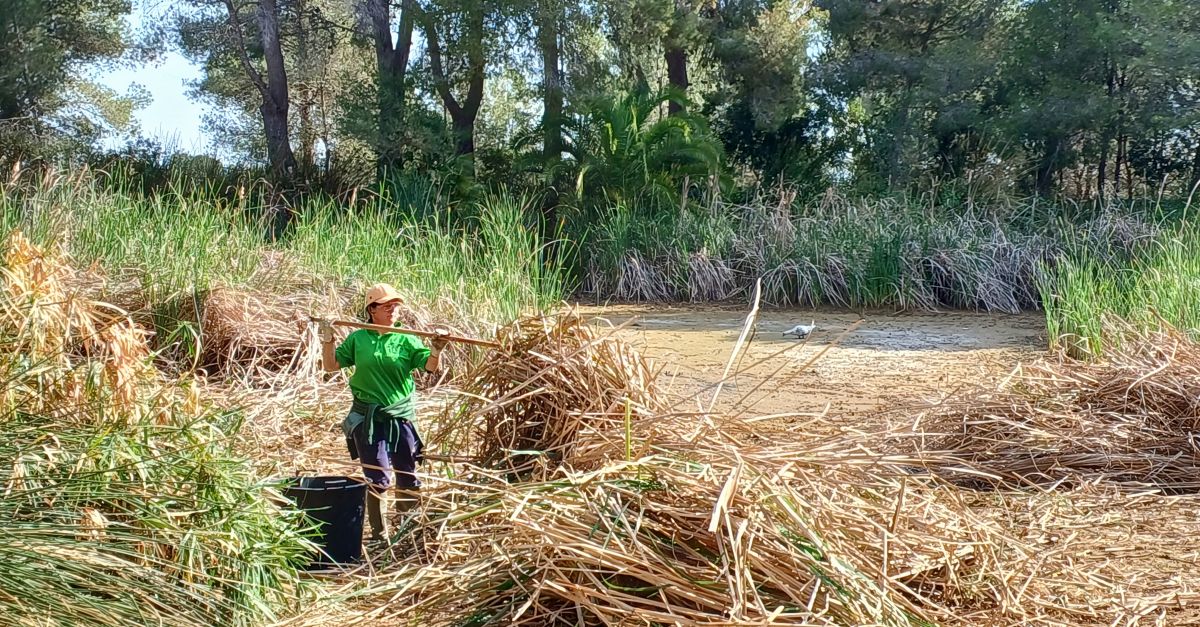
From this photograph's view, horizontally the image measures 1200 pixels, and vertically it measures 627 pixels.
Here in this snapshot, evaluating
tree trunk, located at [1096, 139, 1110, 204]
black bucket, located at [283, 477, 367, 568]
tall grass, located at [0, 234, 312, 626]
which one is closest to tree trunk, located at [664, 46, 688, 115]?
tree trunk, located at [1096, 139, 1110, 204]

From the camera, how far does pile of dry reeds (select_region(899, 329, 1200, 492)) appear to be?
486 centimetres

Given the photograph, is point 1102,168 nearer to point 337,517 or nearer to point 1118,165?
point 1118,165

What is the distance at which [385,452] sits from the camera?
4.30 metres

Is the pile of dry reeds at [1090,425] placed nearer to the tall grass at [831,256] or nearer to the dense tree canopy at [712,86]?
the tall grass at [831,256]

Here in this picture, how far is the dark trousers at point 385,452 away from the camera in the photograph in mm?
4262

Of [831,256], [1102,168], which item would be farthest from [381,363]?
[1102,168]

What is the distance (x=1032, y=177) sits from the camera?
18234 mm

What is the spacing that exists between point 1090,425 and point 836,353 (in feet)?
13.0

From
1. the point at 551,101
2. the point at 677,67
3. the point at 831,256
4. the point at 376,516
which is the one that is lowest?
the point at 376,516

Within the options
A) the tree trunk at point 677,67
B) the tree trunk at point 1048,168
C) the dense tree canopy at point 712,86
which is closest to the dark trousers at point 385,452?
the dense tree canopy at point 712,86

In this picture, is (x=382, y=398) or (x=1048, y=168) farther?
(x=1048, y=168)

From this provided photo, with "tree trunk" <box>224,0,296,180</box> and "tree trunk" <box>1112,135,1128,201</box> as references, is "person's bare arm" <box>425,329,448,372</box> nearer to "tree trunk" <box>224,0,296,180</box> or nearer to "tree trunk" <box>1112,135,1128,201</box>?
"tree trunk" <box>224,0,296,180</box>

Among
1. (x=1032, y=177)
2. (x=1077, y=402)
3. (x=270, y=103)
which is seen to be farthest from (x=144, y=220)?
(x=1032, y=177)

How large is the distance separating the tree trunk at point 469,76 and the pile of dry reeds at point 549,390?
13628 millimetres
